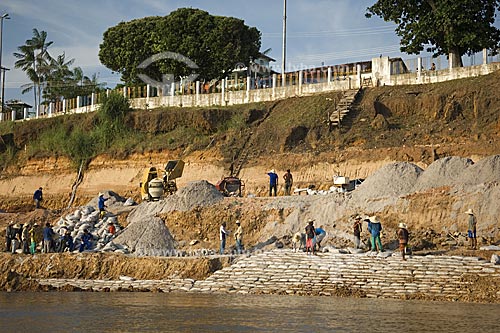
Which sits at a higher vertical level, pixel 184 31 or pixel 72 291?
pixel 184 31

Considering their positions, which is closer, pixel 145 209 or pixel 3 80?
pixel 145 209

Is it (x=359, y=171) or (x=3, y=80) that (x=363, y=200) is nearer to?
(x=359, y=171)

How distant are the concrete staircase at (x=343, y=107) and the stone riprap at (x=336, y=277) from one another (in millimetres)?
19272

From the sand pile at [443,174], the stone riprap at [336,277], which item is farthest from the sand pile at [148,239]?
the sand pile at [443,174]

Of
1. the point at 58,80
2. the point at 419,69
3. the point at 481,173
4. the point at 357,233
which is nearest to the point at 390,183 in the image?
the point at 481,173

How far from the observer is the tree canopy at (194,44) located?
2196 inches

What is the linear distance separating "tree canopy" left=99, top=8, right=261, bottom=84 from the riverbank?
3204 cm

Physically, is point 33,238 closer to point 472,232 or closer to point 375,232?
point 375,232

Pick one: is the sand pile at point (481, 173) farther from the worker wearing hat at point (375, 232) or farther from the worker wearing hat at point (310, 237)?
the worker wearing hat at point (310, 237)

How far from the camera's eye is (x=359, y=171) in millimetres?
38844

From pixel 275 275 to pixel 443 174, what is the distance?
28.1ft

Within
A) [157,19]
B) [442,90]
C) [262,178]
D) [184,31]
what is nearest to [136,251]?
[262,178]

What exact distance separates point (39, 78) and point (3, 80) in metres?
3.63

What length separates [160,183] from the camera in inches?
1373
